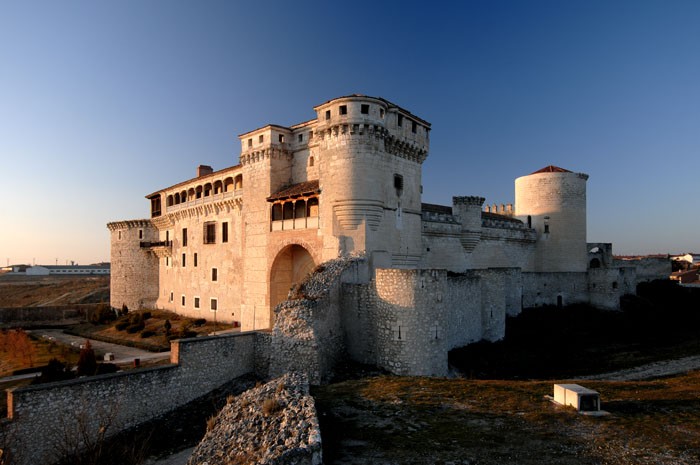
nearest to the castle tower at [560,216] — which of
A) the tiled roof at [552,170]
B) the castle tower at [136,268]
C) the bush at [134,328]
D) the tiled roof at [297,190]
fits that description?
the tiled roof at [552,170]

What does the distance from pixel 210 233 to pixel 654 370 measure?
103 ft

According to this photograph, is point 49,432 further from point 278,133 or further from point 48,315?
point 48,315

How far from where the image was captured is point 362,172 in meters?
21.5

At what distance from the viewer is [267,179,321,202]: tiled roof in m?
23.4

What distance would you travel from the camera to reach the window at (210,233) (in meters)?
34.4

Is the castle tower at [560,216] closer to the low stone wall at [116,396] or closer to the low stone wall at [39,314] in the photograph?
the low stone wall at [116,396]

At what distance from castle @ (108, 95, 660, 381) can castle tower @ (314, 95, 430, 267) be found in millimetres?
73

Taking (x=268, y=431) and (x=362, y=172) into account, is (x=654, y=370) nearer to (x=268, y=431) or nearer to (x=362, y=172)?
(x=362, y=172)

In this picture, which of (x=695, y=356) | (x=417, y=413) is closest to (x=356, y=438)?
(x=417, y=413)

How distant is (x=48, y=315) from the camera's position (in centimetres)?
4356

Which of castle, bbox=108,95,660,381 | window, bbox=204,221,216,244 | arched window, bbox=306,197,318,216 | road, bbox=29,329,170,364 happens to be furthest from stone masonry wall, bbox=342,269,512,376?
window, bbox=204,221,216,244

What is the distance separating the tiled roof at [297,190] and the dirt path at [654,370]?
16929 mm

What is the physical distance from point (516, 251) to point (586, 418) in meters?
29.3

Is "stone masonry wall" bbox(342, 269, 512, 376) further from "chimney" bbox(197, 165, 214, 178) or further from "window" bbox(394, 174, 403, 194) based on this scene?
"chimney" bbox(197, 165, 214, 178)
